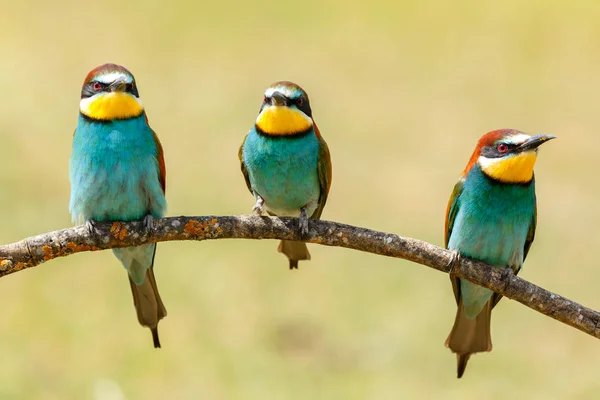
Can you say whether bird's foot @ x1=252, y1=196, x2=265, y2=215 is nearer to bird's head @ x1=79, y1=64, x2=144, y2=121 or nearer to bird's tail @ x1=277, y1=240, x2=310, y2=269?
bird's tail @ x1=277, y1=240, x2=310, y2=269

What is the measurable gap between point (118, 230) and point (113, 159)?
24cm

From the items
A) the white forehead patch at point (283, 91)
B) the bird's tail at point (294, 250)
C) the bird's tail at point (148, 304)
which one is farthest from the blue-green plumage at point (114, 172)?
the bird's tail at point (294, 250)

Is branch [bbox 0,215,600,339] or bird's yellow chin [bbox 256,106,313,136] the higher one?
bird's yellow chin [bbox 256,106,313,136]

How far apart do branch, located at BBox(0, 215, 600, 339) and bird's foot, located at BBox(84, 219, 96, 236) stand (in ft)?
0.05

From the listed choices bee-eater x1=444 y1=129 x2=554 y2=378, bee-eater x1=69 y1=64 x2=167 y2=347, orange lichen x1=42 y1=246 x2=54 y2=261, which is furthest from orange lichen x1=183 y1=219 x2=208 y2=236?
bee-eater x1=444 y1=129 x2=554 y2=378

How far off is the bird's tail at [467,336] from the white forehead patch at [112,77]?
1344mm

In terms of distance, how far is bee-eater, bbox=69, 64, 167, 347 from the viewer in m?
3.04

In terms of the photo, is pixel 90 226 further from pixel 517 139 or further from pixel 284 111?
pixel 517 139

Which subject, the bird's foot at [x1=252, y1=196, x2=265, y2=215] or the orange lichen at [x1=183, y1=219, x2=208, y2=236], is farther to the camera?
Answer: the bird's foot at [x1=252, y1=196, x2=265, y2=215]

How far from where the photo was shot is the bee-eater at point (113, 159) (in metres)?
3.04

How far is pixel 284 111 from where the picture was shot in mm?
3195

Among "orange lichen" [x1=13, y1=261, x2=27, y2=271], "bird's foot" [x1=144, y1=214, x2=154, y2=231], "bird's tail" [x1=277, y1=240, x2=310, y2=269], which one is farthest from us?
"bird's tail" [x1=277, y1=240, x2=310, y2=269]

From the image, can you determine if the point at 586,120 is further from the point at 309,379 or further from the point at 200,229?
the point at 200,229

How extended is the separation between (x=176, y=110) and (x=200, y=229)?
14.0 feet
